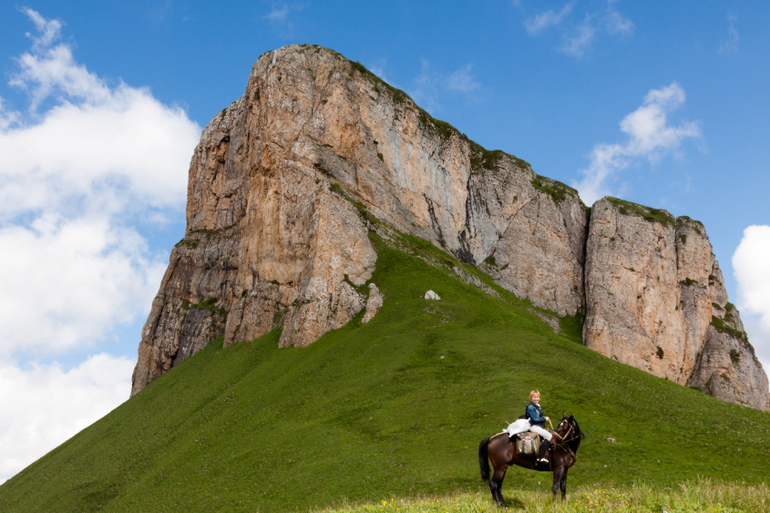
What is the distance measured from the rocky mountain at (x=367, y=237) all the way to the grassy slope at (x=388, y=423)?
887 centimetres

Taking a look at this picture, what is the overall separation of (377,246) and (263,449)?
37.1 meters

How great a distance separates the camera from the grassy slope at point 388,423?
26.4 m

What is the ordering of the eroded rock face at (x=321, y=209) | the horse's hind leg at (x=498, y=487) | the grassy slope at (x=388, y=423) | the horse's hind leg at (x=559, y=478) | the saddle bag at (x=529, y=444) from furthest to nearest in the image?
the eroded rock face at (x=321, y=209) < the grassy slope at (x=388, y=423) < the saddle bag at (x=529, y=444) < the horse's hind leg at (x=559, y=478) < the horse's hind leg at (x=498, y=487)

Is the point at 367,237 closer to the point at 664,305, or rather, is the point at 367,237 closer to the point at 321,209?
the point at 321,209

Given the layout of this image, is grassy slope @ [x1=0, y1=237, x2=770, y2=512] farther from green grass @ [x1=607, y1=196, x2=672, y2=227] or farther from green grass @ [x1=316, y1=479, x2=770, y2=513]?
green grass @ [x1=607, y1=196, x2=672, y2=227]

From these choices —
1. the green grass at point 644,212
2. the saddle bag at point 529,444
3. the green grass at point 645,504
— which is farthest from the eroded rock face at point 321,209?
the green grass at point 645,504

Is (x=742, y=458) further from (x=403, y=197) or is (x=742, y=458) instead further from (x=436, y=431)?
(x=403, y=197)

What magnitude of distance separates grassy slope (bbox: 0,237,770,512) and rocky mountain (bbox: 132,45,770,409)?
8.87 meters

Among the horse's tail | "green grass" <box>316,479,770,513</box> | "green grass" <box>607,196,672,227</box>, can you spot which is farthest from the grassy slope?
"green grass" <box>607,196,672,227</box>

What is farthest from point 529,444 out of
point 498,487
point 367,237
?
point 367,237

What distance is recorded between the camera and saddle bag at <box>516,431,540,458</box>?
51.6 ft

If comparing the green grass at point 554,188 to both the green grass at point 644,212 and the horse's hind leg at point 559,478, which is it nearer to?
the green grass at point 644,212

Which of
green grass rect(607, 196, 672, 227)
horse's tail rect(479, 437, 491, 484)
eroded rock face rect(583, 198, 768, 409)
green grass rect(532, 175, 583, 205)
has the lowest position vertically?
horse's tail rect(479, 437, 491, 484)

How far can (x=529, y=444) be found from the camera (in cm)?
1575
